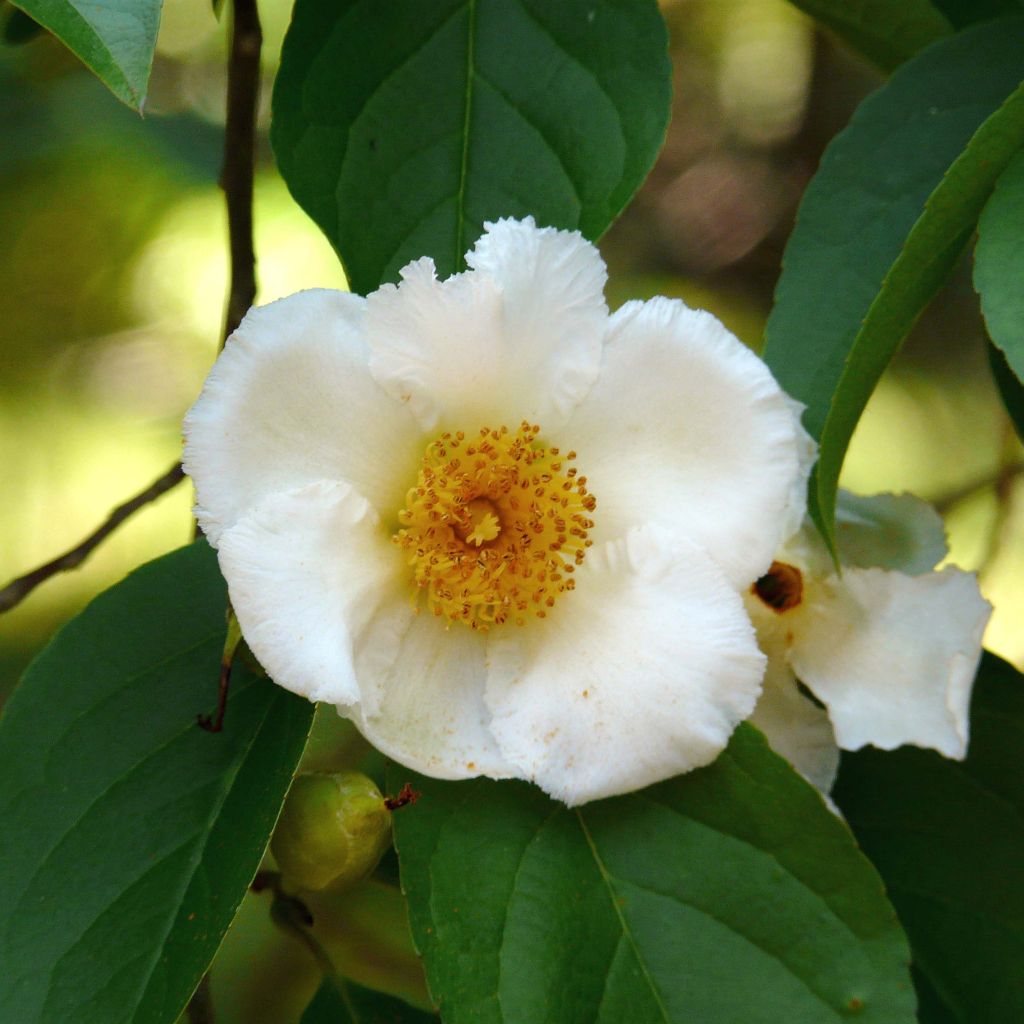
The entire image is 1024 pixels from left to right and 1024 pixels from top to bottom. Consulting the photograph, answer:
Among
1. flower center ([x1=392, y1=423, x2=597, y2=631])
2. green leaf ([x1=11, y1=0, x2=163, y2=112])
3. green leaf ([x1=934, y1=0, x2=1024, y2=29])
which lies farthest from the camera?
green leaf ([x1=934, y1=0, x2=1024, y2=29])

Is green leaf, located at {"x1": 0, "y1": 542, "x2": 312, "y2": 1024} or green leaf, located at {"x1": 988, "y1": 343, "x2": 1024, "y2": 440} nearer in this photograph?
green leaf, located at {"x1": 0, "y1": 542, "x2": 312, "y2": 1024}

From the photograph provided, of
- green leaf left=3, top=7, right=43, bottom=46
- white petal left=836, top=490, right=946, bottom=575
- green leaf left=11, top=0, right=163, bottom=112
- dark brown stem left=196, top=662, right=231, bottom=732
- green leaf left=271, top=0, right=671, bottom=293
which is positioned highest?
green leaf left=11, top=0, right=163, bottom=112

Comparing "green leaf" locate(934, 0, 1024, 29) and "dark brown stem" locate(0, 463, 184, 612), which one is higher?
"green leaf" locate(934, 0, 1024, 29)

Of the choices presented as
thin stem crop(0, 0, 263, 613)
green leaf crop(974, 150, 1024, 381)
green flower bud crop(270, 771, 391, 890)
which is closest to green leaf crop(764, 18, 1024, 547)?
green leaf crop(974, 150, 1024, 381)

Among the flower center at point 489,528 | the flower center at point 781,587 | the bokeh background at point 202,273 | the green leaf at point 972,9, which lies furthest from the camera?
the bokeh background at point 202,273

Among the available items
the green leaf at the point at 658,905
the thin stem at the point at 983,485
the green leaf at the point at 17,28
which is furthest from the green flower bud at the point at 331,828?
the thin stem at the point at 983,485

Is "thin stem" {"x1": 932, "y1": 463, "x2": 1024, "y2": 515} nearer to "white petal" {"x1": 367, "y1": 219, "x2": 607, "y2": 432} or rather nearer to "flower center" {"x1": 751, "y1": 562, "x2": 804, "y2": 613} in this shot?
"flower center" {"x1": 751, "y1": 562, "x2": 804, "y2": 613}

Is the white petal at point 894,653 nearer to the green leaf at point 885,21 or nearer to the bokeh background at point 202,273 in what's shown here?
the green leaf at point 885,21

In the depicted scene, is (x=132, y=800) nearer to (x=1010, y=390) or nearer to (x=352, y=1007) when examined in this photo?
(x=352, y=1007)
